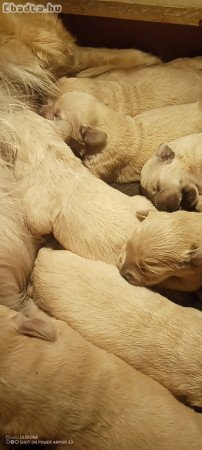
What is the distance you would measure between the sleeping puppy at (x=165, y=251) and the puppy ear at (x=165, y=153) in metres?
0.27

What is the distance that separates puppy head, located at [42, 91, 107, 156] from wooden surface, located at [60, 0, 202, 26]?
0.31 metres

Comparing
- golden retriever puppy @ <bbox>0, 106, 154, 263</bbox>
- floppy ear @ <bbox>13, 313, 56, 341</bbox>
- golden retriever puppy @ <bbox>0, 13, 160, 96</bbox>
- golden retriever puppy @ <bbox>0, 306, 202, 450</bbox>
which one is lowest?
golden retriever puppy @ <bbox>0, 306, 202, 450</bbox>

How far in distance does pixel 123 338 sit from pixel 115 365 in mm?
75

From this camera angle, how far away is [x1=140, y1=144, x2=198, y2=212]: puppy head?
1797 mm

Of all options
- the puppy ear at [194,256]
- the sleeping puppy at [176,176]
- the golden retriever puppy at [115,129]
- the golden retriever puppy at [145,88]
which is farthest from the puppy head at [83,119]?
the puppy ear at [194,256]

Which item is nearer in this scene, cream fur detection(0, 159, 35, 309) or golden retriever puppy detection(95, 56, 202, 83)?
cream fur detection(0, 159, 35, 309)

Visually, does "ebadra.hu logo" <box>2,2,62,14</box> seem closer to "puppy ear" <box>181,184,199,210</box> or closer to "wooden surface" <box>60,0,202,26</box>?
"wooden surface" <box>60,0,202,26</box>

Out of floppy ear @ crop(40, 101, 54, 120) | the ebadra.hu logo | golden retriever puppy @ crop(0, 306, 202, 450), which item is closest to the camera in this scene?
golden retriever puppy @ crop(0, 306, 202, 450)

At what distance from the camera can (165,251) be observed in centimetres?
156

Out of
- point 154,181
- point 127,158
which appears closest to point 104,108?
point 127,158

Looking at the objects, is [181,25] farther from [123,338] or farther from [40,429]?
[40,429]

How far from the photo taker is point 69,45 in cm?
207

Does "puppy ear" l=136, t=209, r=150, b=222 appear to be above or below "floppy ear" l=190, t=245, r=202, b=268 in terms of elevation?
below

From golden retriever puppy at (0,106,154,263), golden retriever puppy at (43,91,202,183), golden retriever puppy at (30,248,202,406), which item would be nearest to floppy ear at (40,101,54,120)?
golden retriever puppy at (43,91,202,183)
